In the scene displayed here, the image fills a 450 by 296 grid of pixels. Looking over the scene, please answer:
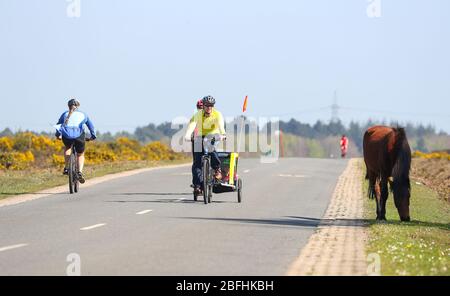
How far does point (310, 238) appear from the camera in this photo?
16.2m

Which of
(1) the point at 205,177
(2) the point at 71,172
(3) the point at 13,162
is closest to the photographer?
(1) the point at 205,177

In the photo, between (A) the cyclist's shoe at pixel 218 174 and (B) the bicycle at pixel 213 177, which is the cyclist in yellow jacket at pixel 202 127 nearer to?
(B) the bicycle at pixel 213 177

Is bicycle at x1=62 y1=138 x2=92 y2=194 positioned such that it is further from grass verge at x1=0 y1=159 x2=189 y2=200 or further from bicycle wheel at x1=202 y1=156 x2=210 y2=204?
bicycle wheel at x1=202 y1=156 x2=210 y2=204

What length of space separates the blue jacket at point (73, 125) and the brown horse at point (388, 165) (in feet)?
24.5

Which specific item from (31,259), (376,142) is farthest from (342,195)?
(31,259)

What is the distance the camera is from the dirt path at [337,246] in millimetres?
12312

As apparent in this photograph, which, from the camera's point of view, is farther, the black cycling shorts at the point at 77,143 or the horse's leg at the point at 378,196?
the black cycling shorts at the point at 77,143

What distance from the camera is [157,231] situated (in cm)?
1655

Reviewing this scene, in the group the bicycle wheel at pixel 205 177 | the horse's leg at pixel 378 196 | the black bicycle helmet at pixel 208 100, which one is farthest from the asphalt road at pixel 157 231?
the black bicycle helmet at pixel 208 100

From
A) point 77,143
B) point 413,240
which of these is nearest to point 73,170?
point 77,143

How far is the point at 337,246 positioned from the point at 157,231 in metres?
2.98

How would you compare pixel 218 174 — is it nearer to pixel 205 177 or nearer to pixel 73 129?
pixel 205 177
